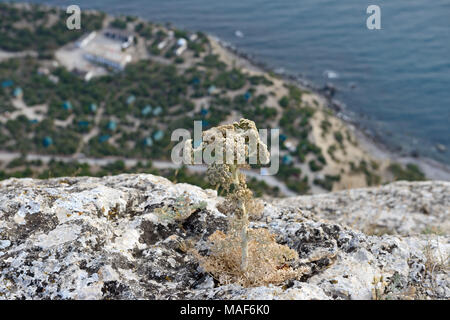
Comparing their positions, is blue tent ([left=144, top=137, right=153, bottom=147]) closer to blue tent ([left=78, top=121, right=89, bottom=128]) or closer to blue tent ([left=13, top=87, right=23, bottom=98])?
blue tent ([left=78, top=121, right=89, bottom=128])

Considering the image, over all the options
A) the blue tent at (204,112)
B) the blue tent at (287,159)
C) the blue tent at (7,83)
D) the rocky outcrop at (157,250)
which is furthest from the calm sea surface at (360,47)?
the rocky outcrop at (157,250)

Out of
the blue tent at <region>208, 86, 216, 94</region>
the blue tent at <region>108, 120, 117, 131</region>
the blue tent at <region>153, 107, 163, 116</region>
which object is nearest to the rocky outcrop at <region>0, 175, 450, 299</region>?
the blue tent at <region>108, 120, 117, 131</region>

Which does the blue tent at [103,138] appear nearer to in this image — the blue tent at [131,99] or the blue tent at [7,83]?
the blue tent at [131,99]

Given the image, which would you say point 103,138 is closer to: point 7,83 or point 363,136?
point 7,83

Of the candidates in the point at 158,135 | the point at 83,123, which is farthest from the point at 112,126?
the point at 158,135
